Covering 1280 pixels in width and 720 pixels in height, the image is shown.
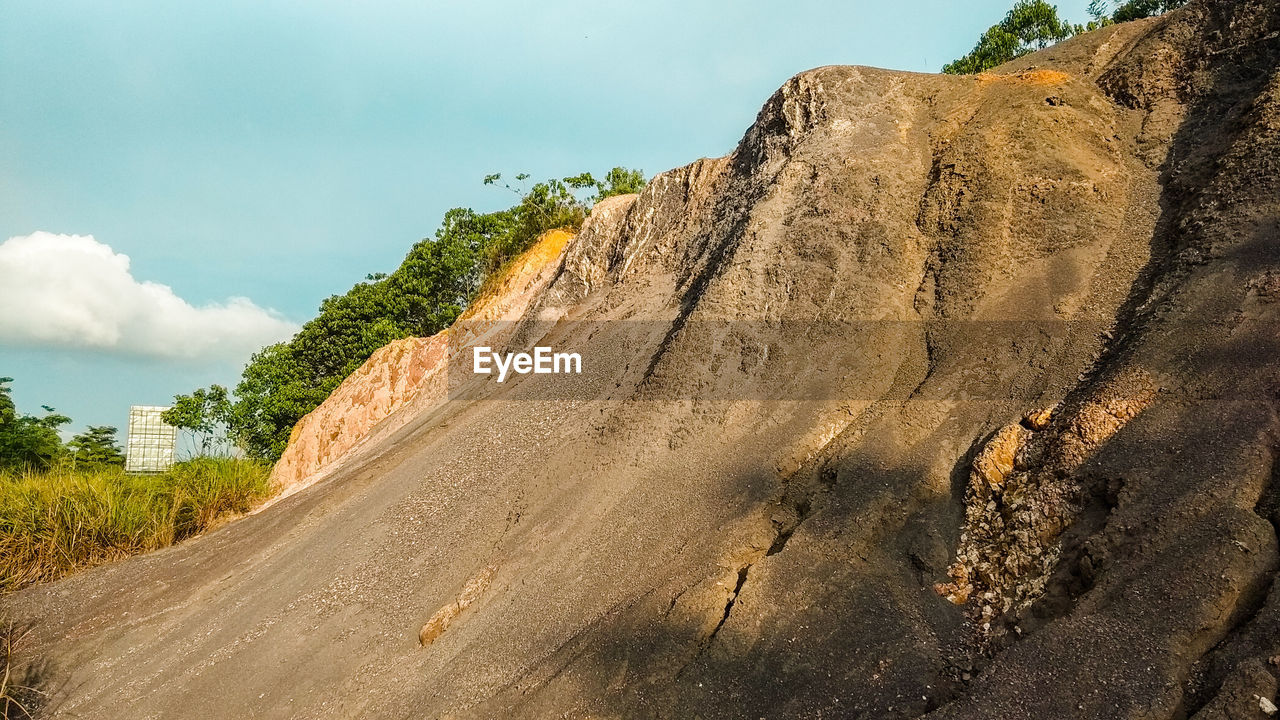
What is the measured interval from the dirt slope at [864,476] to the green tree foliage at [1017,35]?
14.7 meters

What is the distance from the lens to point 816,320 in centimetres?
720

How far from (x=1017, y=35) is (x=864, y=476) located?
909 inches

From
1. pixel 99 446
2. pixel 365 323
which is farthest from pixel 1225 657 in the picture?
pixel 99 446

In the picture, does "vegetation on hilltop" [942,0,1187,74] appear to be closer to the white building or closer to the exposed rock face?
the exposed rock face

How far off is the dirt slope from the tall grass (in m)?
0.67

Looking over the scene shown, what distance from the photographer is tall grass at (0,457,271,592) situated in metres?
9.34

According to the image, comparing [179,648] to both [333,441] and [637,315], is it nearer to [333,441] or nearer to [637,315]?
[637,315]

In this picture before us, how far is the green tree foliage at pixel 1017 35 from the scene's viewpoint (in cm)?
2230

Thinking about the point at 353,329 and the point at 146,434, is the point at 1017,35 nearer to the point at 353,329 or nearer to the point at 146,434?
the point at 353,329

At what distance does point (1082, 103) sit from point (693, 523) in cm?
650

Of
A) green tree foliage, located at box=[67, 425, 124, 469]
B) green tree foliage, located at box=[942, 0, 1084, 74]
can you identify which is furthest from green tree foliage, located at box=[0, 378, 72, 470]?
green tree foliage, located at box=[942, 0, 1084, 74]

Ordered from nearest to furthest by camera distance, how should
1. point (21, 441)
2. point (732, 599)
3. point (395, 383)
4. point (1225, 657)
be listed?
point (1225, 657), point (732, 599), point (395, 383), point (21, 441)

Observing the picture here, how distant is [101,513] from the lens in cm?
993

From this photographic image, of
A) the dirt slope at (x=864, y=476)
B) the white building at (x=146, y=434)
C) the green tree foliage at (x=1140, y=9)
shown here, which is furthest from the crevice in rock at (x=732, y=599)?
the white building at (x=146, y=434)
